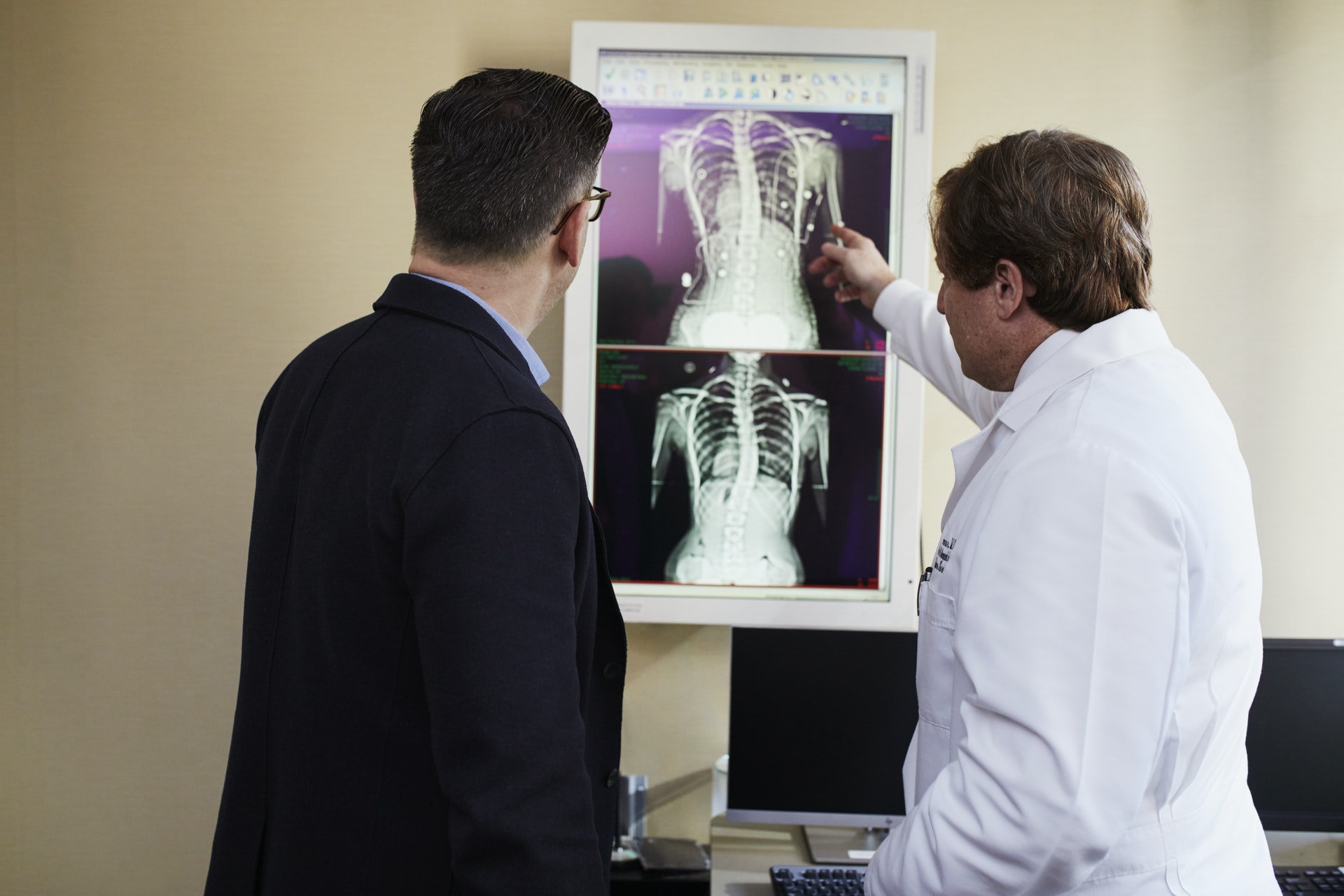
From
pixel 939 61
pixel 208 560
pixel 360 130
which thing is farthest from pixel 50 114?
pixel 939 61

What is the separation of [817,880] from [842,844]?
0.16m

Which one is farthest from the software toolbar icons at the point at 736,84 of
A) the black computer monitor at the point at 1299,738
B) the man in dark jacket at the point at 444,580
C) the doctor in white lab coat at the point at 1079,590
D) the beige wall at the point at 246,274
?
the black computer monitor at the point at 1299,738

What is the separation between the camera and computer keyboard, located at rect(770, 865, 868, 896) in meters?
1.32

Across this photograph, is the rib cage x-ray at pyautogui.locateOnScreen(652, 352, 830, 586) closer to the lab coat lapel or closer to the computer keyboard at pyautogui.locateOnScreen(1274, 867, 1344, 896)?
the lab coat lapel

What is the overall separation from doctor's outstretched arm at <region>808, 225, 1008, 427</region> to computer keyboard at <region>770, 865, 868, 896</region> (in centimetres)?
67

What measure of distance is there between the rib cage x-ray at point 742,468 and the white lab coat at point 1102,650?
617 millimetres

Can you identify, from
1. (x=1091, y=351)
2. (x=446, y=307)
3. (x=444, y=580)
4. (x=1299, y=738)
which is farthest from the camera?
(x=1299, y=738)

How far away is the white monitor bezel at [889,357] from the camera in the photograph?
1489 millimetres

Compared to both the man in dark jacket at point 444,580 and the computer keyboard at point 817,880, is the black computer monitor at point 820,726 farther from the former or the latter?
the man in dark jacket at point 444,580

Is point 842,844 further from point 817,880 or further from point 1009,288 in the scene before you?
point 1009,288

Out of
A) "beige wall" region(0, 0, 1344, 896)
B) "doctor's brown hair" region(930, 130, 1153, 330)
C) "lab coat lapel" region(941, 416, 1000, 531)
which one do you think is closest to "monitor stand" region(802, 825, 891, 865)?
"beige wall" region(0, 0, 1344, 896)

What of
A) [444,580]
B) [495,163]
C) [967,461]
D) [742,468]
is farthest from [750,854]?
[495,163]

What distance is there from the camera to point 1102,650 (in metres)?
0.76

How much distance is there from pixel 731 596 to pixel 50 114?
1373 mm
